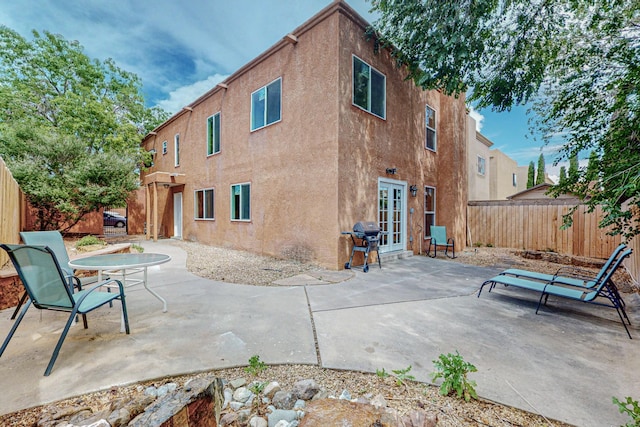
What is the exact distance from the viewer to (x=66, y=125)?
14.2 metres

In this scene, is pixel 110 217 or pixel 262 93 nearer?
pixel 262 93

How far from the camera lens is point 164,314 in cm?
357

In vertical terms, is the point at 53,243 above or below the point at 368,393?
above

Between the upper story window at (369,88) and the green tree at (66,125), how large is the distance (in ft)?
30.9

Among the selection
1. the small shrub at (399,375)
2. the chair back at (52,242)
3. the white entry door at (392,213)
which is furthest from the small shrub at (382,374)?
the white entry door at (392,213)

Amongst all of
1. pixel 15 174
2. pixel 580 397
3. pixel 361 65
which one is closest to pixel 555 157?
pixel 580 397

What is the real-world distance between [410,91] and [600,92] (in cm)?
532

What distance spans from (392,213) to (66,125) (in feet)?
57.2

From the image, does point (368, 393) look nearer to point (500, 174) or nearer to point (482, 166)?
point (482, 166)

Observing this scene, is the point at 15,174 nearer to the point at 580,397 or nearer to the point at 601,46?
the point at 580,397

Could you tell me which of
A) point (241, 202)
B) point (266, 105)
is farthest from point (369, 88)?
point (241, 202)

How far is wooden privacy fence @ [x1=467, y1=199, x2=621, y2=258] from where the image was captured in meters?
8.51

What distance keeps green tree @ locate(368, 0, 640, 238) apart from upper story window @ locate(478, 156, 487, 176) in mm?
11298

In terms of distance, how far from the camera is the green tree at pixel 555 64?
11.9ft
